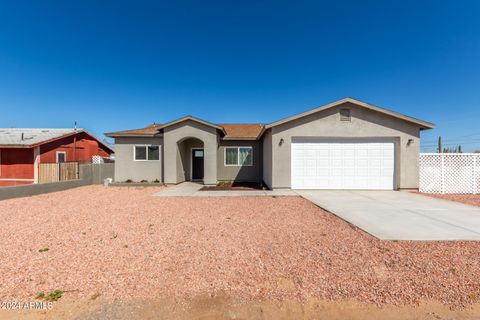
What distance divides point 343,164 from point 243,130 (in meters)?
7.94

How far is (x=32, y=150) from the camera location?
13836mm

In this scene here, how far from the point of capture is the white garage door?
10.7m

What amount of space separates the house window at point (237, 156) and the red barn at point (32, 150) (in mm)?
12321

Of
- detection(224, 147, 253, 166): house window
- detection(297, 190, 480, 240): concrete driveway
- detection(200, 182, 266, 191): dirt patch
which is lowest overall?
detection(200, 182, 266, 191): dirt patch

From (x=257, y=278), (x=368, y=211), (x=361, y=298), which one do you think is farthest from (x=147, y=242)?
(x=368, y=211)

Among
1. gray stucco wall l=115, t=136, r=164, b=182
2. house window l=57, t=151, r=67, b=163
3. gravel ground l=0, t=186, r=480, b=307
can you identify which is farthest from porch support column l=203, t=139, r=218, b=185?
house window l=57, t=151, r=67, b=163

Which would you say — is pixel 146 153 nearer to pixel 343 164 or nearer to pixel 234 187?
pixel 234 187

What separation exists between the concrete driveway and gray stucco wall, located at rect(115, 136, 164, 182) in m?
9.97

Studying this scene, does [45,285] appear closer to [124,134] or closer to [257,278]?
[257,278]

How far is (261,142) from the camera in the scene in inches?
567

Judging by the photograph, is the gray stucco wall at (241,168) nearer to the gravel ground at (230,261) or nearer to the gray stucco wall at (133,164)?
the gray stucco wall at (133,164)

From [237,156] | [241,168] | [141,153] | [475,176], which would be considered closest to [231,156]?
[237,156]

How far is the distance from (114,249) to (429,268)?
5.16m

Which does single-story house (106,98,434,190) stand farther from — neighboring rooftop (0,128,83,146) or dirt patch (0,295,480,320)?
neighboring rooftop (0,128,83,146)
